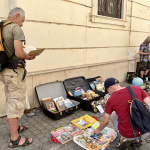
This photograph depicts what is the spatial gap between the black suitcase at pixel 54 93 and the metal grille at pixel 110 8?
3239 mm

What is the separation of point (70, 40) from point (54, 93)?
1.69 meters

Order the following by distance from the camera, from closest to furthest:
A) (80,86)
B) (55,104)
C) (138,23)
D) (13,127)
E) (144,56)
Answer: (13,127)
(55,104)
(80,86)
(144,56)
(138,23)

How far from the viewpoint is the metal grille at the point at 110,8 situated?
238 inches

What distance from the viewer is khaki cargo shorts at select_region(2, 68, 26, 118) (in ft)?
8.61

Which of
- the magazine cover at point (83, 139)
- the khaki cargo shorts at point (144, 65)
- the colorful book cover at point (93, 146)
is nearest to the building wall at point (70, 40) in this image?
the khaki cargo shorts at point (144, 65)

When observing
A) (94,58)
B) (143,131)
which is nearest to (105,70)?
(94,58)

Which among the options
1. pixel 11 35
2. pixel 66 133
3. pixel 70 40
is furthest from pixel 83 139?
pixel 70 40

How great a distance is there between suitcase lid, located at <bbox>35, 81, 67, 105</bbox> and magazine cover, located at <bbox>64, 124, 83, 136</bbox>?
1252mm

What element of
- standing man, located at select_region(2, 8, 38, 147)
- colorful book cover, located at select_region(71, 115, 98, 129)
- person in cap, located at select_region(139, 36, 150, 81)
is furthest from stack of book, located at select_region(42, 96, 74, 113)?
person in cap, located at select_region(139, 36, 150, 81)

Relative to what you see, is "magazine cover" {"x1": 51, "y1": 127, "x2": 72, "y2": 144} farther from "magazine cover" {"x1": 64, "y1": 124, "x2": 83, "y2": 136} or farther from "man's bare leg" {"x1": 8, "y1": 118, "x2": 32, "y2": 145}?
"man's bare leg" {"x1": 8, "y1": 118, "x2": 32, "y2": 145}

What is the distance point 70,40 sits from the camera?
500 centimetres

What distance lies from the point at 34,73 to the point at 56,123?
4.61 feet

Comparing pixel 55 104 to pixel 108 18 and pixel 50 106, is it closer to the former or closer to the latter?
pixel 50 106

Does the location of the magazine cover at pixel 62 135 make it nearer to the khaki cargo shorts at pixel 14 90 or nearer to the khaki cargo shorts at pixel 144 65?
the khaki cargo shorts at pixel 14 90
